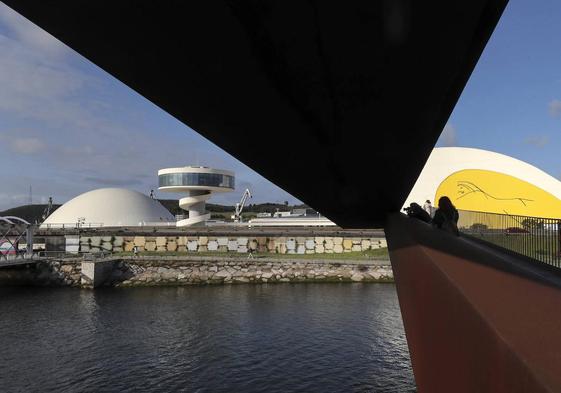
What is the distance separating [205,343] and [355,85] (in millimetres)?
19906

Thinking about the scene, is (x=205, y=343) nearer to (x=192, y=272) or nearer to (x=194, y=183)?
(x=192, y=272)

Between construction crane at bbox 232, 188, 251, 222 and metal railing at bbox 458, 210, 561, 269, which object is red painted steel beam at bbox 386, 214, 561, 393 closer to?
metal railing at bbox 458, 210, 561, 269

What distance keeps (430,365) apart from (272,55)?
3.88 meters

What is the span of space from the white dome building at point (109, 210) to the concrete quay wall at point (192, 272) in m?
42.2

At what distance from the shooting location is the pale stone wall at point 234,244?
48062 mm

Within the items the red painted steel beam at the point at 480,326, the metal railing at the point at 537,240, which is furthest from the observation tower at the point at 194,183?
Result: the red painted steel beam at the point at 480,326

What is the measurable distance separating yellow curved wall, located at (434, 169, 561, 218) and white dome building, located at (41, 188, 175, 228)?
196 feet

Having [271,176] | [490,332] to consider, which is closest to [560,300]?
[490,332]

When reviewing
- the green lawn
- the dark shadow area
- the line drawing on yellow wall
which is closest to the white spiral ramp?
the green lawn

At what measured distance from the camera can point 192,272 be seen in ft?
134

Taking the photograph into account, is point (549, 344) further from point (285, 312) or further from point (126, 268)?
point (126, 268)

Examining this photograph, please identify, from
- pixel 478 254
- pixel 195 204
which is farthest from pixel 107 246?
pixel 478 254

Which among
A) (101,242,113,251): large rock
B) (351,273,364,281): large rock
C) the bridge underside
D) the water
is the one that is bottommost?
the water

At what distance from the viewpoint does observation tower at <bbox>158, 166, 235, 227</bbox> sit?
87.0 metres
